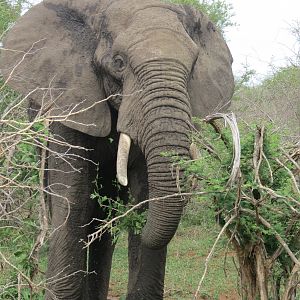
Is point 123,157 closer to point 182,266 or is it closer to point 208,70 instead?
point 208,70

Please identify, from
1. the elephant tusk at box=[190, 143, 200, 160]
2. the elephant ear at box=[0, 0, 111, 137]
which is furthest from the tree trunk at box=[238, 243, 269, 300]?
the elephant ear at box=[0, 0, 111, 137]

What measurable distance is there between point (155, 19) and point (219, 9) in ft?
26.5

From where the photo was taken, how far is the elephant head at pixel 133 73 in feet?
11.1

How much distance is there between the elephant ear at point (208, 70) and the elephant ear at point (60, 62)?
493 millimetres

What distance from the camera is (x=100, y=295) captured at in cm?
461

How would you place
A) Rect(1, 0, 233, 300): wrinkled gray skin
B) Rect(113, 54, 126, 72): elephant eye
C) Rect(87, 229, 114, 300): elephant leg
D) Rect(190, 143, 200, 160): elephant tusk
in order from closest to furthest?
Rect(190, 143, 200, 160): elephant tusk
Rect(1, 0, 233, 300): wrinkled gray skin
Rect(113, 54, 126, 72): elephant eye
Rect(87, 229, 114, 300): elephant leg

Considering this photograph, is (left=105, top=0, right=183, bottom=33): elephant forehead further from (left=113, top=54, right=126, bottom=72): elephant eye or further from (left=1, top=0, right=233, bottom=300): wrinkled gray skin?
(left=113, top=54, right=126, bottom=72): elephant eye

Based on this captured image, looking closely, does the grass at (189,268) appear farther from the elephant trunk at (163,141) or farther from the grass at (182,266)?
the elephant trunk at (163,141)

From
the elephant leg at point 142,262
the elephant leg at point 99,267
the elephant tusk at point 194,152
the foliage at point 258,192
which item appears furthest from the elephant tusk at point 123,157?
the elephant leg at point 99,267

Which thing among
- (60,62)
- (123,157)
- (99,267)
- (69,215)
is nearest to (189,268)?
(99,267)

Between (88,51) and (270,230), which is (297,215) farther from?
(88,51)

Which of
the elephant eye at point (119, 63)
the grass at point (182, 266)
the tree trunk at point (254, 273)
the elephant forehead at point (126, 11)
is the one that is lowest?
the tree trunk at point (254, 273)

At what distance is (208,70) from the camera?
167 inches

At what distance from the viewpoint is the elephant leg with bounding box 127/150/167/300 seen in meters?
4.12
